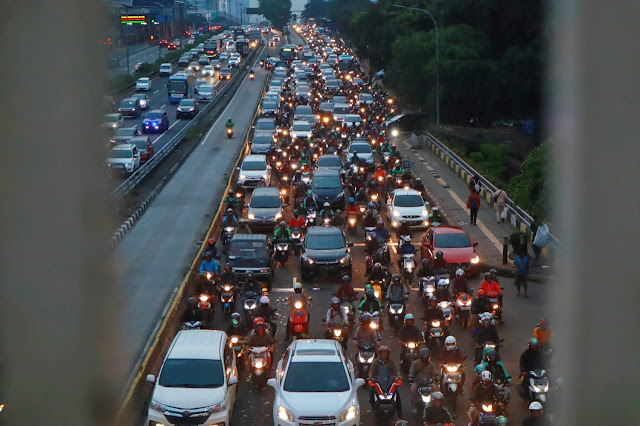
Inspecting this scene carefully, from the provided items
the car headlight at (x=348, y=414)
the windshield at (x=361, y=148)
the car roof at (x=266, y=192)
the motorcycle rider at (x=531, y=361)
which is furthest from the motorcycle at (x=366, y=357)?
the windshield at (x=361, y=148)

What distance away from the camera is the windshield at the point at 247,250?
68.5 ft

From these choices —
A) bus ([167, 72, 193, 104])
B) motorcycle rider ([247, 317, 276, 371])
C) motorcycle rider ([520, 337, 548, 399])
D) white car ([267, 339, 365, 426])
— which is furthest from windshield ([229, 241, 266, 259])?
bus ([167, 72, 193, 104])

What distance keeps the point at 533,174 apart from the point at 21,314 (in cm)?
2112

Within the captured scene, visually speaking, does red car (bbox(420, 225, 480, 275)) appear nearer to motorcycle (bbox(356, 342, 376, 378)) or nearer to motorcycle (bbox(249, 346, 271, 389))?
motorcycle (bbox(356, 342, 376, 378))

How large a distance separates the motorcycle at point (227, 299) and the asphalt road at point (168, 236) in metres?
1.23

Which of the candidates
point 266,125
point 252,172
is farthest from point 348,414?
point 266,125

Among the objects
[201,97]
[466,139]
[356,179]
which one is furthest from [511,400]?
[201,97]

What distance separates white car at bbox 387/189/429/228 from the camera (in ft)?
87.1

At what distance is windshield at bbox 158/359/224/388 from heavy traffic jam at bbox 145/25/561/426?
19 millimetres

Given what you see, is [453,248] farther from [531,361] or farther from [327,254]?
[531,361]

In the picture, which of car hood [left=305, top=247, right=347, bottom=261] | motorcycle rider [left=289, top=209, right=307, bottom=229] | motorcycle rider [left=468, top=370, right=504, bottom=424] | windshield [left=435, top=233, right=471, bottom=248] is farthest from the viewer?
motorcycle rider [left=289, top=209, right=307, bottom=229]

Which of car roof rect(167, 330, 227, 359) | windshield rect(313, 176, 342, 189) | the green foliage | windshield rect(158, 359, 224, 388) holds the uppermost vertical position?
the green foliage

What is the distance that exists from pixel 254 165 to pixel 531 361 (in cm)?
2192

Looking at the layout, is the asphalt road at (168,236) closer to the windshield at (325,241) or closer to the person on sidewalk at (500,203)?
the windshield at (325,241)
